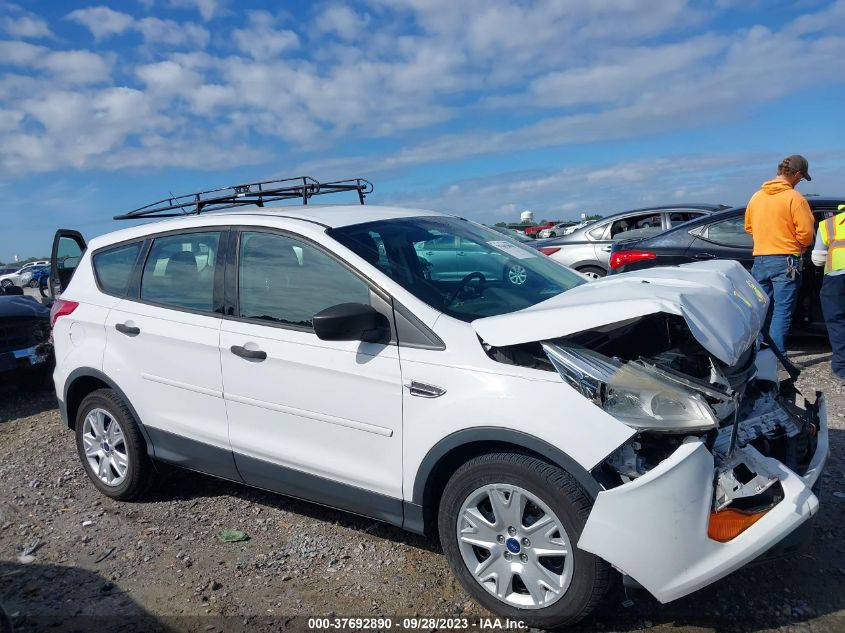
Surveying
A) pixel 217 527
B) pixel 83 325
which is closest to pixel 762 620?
pixel 217 527

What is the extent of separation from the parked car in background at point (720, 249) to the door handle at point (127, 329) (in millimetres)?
4952

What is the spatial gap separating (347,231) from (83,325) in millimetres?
2111

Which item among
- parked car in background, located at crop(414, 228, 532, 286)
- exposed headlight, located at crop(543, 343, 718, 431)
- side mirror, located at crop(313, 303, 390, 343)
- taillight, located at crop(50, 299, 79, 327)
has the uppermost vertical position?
parked car in background, located at crop(414, 228, 532, 286)

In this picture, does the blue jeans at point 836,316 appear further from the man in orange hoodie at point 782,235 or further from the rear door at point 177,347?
the rear door at point 177,347

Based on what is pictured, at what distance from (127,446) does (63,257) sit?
306 centimetres

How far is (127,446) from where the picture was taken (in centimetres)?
442

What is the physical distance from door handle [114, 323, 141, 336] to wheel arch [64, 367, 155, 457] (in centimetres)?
34

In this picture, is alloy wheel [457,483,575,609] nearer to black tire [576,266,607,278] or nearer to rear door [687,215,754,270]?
rear door [687,215,754,270]

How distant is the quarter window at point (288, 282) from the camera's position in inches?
137

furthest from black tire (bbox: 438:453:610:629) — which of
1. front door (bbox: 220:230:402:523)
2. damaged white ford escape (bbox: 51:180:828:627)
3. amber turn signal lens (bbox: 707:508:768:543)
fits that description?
amber turn signal lens (bbox: 707:508:768:543)

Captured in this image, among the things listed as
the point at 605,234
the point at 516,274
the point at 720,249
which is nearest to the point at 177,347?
the point at 516,274

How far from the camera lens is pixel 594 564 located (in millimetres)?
2719

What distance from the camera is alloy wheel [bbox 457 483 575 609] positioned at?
111 inches

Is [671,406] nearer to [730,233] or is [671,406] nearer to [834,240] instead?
[834,240]
